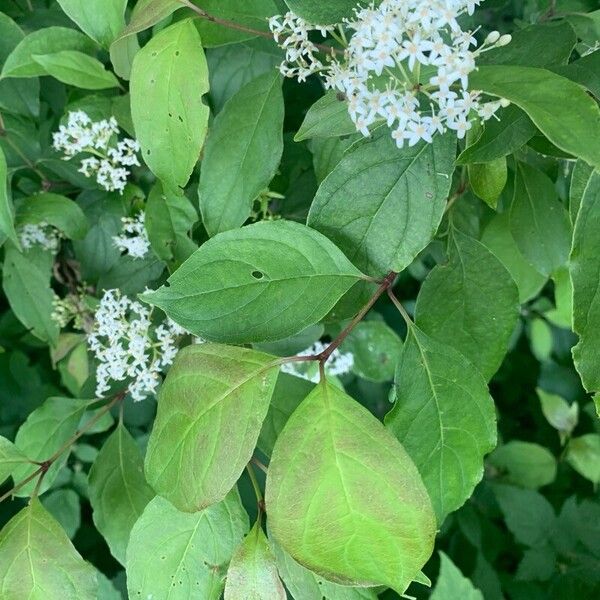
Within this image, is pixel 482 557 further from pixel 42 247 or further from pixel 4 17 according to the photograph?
pixel 4 17

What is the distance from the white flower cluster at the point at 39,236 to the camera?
3.22 feet

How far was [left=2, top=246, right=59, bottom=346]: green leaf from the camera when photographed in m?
0.98

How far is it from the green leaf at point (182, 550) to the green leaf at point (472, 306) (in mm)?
263

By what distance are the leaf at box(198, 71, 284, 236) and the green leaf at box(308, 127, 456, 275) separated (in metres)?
0.12

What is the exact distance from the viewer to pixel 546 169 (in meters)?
0.86

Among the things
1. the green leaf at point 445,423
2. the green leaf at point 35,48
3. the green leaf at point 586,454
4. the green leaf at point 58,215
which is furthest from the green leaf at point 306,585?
the green leaf at point 586,454

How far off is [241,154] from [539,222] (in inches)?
13.6

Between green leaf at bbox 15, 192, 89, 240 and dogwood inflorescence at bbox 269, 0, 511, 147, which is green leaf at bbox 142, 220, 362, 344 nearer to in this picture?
dogwood inflorescence at bbox 269, 0, 511, 147

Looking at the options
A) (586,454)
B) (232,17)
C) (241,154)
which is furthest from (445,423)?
(586,454)

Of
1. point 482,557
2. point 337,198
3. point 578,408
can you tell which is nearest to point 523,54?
point 337,198

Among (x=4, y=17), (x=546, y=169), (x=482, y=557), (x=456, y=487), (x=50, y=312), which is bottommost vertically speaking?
(x=482, y=557)

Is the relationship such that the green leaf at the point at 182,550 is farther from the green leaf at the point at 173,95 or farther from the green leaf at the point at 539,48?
the green leaf at the point at 539,48

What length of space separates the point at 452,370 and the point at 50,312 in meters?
0.60

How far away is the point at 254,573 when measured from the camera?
0.64 meters
